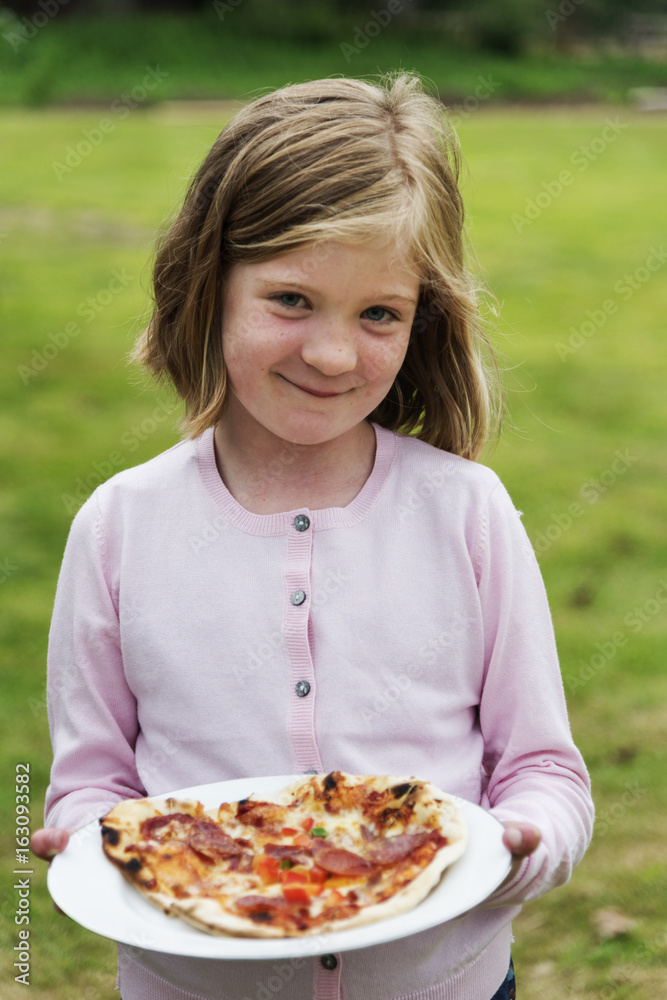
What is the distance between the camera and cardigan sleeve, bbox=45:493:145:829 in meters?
1.90

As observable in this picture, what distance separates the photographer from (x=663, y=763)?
164 inches

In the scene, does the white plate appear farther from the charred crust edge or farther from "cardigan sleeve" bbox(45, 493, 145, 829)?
"cardigan sleeve" bbox(45, 493, 145, 829)

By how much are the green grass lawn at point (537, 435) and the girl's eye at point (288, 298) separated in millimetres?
503

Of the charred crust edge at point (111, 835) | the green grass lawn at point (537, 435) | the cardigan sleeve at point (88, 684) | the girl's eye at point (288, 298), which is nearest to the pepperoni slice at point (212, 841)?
the charred crust edge at point (111, 835)

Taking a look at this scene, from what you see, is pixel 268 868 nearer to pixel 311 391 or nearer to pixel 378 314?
pixel 311 391

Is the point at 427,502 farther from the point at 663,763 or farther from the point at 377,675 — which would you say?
the point at 663,763

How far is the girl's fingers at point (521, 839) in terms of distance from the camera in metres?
1.54

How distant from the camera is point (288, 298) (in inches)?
68.2

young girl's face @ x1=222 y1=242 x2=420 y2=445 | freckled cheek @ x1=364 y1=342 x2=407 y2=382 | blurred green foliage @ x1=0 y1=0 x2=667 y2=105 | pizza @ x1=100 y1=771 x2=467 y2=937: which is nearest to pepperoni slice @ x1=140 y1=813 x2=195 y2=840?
pizza @ x1=100 y1=771 x2=467 y2=937

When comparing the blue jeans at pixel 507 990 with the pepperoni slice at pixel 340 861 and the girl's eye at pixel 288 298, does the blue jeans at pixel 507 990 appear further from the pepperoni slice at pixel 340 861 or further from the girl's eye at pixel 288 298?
the girl's eye at pixel 288 298

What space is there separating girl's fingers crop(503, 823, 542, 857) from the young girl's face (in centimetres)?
67

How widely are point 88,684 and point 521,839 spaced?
778 millimetres

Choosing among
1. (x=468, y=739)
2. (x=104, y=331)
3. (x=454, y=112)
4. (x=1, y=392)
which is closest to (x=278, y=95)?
(x=468, y=739)

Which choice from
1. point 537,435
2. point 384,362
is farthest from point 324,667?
point 537,435
